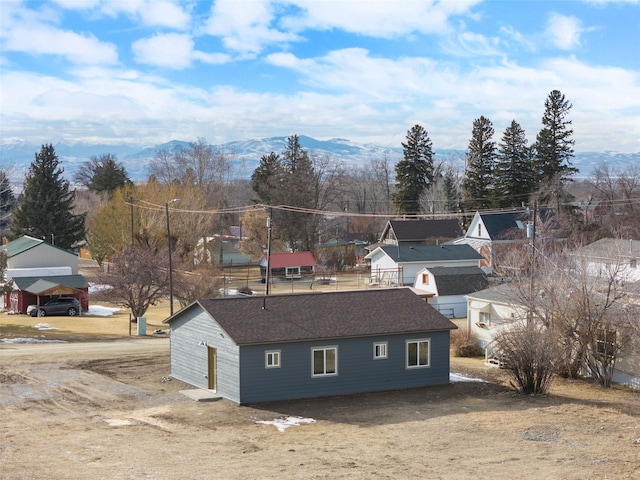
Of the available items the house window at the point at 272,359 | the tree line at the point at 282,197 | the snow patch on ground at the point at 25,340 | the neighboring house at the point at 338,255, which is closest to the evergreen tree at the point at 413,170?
the tree line at the point at 282,197

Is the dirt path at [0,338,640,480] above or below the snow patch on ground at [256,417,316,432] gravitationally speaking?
above

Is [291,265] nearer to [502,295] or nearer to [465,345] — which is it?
[465,345]

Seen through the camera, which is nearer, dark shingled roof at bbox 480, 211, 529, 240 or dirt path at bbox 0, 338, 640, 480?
→ dirt path at bbox 0, 338, 640, 480

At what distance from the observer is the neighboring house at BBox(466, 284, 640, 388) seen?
1361 inches

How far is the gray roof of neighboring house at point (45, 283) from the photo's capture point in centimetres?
5844

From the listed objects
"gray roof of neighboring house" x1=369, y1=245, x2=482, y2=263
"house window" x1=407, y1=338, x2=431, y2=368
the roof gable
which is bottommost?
"house window" x1=407, y1=338, x2=431, y2=368

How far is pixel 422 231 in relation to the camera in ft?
304

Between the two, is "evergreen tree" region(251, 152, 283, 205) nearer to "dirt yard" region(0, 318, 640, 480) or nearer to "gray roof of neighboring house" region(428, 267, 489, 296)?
"gray roof of neighboring house" region(428, 267, 489, 296)

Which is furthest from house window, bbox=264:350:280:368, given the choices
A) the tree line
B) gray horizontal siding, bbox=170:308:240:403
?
the tree line

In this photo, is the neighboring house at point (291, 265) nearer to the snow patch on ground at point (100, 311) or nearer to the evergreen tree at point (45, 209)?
the evergreen tree at point (45, 209)

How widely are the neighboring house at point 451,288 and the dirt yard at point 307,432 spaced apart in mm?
22530

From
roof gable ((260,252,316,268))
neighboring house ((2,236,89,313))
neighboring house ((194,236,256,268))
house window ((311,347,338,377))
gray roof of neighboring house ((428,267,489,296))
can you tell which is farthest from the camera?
neighboring house ((194,236,256,268))

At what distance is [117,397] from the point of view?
95.1 feet

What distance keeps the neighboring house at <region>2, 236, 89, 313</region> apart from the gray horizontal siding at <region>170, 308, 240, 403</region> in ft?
90.2
